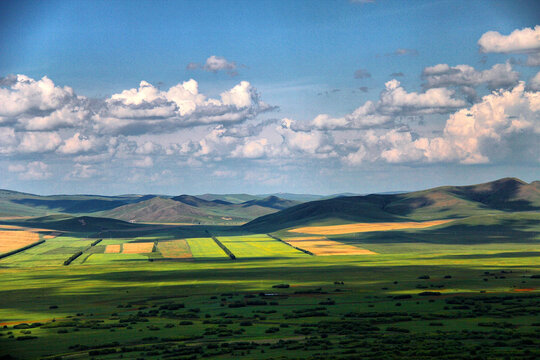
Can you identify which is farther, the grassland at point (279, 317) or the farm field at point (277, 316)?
the farm field at point (277, 316)

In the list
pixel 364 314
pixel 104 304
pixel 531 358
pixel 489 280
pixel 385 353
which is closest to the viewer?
pixel 531 358

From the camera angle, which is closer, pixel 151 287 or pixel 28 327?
pixel 28 327

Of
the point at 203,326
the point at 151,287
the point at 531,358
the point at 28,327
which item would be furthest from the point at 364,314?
the point at 151,287

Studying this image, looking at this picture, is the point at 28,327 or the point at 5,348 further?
the point at 28,327

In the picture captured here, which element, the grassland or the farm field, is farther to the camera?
the farm field

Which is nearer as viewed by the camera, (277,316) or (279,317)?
(279,317)

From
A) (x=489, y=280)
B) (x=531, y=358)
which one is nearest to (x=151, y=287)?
(x=489, y=280)

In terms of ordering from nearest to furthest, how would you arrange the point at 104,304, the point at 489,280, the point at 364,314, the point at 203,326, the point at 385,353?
the point at 385,353 < the point at 203,326 < the point at 364,314 < the point at 104,304 < the point at 489,280

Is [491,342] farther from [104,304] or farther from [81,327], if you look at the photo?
[104,304]

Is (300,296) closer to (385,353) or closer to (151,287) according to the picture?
(151,287)
